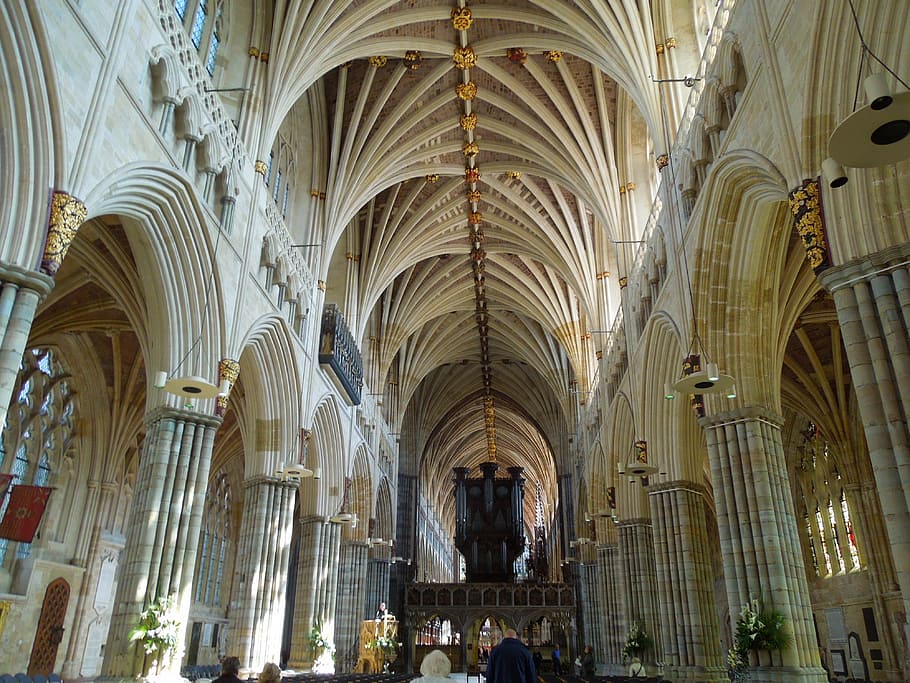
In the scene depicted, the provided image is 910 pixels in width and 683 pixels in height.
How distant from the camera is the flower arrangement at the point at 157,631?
1095cm

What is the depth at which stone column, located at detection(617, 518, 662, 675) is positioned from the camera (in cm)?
1992

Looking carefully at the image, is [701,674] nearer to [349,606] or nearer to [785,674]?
[785,674]

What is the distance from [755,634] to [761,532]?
63.7 inches

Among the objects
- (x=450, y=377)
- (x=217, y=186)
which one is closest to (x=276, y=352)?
(x=217, y=186)

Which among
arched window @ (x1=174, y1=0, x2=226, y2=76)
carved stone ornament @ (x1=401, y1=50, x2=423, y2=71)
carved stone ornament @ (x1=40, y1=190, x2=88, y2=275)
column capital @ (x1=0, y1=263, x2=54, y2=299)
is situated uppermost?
carved stone ornament @ (x1=401, y1=50, x2=423, y2=71)

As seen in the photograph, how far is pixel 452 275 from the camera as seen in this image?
105 ft

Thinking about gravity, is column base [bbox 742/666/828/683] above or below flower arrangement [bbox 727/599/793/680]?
below

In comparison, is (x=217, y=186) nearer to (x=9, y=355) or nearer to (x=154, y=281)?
(x=154, y=281)

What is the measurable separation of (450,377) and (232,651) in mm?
28162

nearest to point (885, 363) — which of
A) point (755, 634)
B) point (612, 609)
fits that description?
point (755, 634)

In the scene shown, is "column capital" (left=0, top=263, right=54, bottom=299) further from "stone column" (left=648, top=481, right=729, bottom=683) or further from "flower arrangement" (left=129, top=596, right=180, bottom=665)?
"stone column" (left=648, top=481, right=729, bottom=683)

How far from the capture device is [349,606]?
26219mm

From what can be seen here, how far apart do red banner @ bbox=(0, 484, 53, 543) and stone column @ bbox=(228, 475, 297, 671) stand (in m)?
4.83

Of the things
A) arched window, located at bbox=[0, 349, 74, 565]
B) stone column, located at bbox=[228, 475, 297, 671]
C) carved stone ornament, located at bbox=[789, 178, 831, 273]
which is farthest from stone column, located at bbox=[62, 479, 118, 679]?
carved stone ornament, located at bbox=[789, 178, 831, 273]
